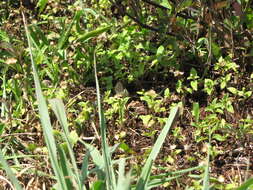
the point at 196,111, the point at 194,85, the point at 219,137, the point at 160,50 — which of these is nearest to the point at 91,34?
the point at 160,50

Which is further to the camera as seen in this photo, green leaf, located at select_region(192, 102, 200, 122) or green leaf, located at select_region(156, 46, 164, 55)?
green leaf, located at select_region(156, 46, 164, 55)

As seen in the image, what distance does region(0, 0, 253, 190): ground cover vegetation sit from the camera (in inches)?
93.0

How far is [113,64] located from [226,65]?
653mm

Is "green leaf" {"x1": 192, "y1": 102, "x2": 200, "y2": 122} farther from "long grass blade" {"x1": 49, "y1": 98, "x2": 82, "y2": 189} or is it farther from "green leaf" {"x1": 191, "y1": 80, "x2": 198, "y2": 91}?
"long grass blade" {"x1": 49, "y1": 98, "x2": 82, "y2": 189}

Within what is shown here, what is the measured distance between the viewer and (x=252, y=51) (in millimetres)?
2742

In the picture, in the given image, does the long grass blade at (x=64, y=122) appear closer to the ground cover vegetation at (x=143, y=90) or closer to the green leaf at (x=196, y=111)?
the ground cover vegetation at (x=143, y=90)

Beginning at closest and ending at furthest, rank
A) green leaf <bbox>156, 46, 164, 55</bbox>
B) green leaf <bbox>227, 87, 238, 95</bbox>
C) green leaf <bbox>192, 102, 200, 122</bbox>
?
green leaf <bbox>192, 102, 200, 122</bbox>
green leaf <bbox>227, 87, 238, 95</bbox>
green leaf <bbox>156, 46, 164, 55</bbox>

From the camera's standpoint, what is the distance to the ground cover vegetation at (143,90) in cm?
236

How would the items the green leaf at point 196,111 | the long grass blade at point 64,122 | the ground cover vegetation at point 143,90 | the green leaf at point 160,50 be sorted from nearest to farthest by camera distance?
1. the long grass blade at point 64,122
2. the ground cover vegetation at point 143,90
3. the green leaf at point 196,111
4. the green leaf at point 160,50

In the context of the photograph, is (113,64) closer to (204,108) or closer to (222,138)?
(204,108)

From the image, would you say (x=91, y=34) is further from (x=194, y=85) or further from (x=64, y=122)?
(x=64, y=122)

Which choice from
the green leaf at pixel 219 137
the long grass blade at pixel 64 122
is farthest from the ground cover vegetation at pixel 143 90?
the long grass blade at pixel 64 122

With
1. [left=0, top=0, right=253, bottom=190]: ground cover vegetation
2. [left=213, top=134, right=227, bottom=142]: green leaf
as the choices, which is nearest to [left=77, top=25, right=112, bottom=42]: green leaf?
[left=0, top=0, right=253, bottom=190]: ground cover vegetation

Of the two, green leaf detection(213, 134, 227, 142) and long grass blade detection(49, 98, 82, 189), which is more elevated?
long grass blade detection(49, 98, 82, 189)
